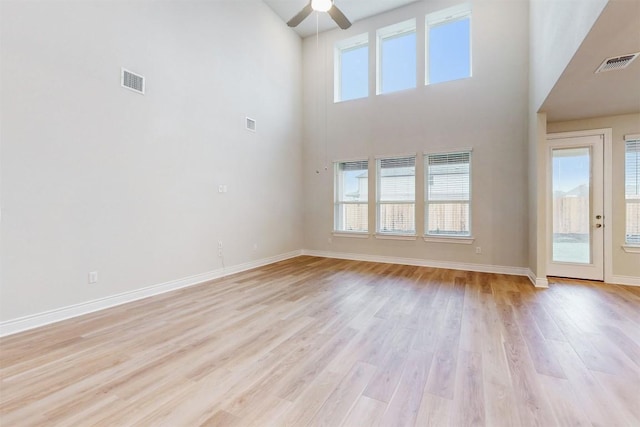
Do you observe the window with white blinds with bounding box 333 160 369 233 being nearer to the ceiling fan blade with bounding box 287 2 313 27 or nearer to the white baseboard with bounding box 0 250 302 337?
the white baseboard with bounding box 0 250 302 337

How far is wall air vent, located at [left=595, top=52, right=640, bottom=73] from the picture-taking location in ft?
8.34

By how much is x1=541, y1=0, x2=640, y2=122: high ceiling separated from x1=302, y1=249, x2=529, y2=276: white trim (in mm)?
2549

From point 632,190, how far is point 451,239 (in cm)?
255

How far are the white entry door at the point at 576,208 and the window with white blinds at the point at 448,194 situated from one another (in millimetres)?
1231

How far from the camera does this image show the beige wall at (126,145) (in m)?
2.64

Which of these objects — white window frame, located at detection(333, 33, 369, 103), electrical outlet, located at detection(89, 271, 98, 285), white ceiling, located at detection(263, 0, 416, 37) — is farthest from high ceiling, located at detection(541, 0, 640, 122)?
electrical outlet, located at detection(89, 271, 98, 285)

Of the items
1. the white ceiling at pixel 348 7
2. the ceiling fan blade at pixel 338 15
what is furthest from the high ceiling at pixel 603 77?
the white ceiling at pixel 348 7

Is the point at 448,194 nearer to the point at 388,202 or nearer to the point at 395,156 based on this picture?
the point at 388,202

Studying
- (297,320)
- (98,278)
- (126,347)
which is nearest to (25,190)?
(98,278)

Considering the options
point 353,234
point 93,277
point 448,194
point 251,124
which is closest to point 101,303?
point 93,277

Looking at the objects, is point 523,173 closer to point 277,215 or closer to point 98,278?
point 277,215

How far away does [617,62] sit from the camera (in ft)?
8.64

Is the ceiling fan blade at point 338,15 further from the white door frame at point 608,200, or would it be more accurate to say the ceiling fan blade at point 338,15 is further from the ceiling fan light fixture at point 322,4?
→ the white door frame at point 608,200

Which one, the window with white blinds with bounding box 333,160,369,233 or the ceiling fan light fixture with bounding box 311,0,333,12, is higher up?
the ceiling fan light fixture with bounding box 311,0,333,12
